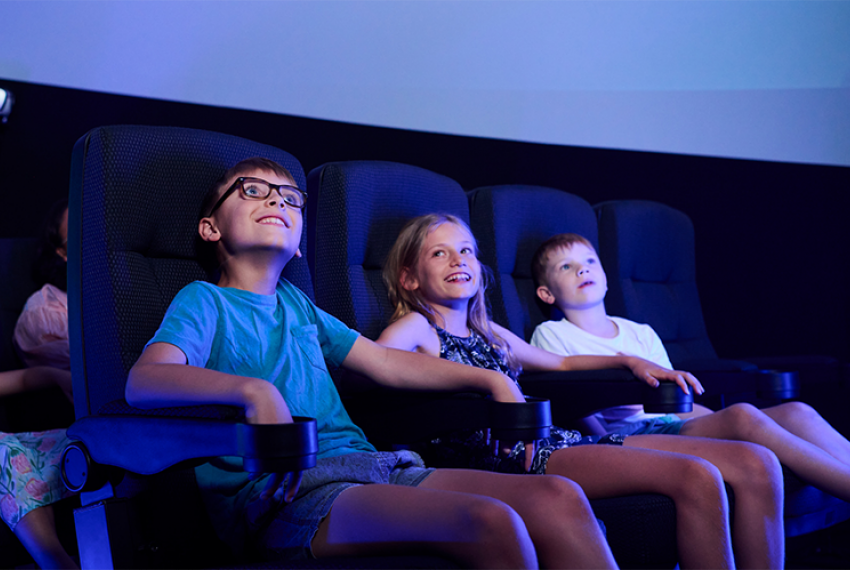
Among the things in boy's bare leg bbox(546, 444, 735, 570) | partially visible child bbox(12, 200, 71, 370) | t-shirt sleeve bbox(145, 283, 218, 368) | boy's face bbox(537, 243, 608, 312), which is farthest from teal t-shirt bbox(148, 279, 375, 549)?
boy's face bbox(537, 243, 608, 312)

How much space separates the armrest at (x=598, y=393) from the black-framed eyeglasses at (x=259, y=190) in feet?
2.14

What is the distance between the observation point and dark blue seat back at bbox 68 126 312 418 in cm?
115

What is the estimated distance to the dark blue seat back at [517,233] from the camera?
209 centimetres

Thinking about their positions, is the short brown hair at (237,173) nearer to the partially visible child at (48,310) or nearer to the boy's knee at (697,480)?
Answer: the partially visible child at (48,310)

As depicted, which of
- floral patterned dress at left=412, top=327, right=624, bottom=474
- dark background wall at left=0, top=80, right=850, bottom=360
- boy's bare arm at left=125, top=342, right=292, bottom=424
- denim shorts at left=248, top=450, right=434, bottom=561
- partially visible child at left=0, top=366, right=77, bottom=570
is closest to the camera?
boy's bare arm at left=125, top=342, right=292, bottom=424

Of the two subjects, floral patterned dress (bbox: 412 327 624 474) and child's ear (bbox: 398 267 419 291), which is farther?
child's ear (bbox: 398 267 419 291)

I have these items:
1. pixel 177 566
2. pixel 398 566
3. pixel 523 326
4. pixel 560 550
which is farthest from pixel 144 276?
pixel 523 326

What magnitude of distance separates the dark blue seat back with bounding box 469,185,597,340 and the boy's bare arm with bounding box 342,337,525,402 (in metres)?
0.67

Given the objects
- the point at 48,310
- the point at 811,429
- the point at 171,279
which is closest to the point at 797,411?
the point at 811,429

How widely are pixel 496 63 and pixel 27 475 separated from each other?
2269mm

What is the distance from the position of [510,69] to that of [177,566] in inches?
93.8

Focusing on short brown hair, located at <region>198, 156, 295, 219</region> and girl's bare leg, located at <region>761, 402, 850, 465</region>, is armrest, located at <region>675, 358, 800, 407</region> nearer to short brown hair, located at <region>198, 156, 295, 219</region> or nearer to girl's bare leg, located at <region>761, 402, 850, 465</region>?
girl's bare leg, located at <region>761, 402, 850, 465</region>

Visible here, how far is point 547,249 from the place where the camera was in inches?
84.8

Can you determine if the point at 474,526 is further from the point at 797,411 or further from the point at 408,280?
the point at 797,411
